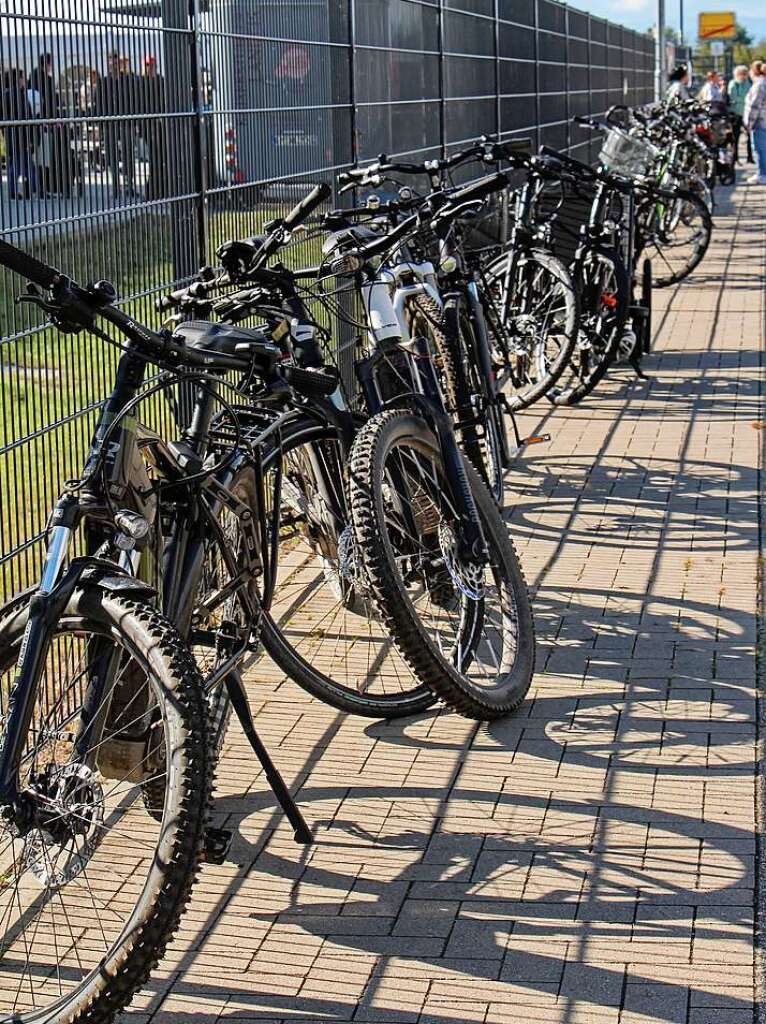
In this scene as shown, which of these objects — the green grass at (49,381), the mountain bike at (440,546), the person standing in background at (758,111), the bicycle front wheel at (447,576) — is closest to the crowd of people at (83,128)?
the green grass at (49,381)

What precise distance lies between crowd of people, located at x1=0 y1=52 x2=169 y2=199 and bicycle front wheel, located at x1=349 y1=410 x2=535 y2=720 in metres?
1.13

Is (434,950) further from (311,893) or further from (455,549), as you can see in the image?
(455,549)

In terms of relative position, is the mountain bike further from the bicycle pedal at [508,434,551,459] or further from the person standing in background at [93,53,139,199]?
the bicycle pedal at [508,434,551,459]

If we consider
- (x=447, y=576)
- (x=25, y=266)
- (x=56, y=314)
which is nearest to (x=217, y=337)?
(x=56, y=314)

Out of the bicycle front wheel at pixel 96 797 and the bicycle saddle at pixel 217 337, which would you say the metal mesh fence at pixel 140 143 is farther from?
the bicycle front wheel at pixel 96 797

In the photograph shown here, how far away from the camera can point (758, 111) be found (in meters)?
26.8

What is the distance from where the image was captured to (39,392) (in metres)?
4.58

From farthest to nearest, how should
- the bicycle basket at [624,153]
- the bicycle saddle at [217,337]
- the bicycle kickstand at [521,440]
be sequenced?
the bicycle basket at [624,153]
the bicycle kickstand at [521,440]
the bicycle saddle at [217,337]

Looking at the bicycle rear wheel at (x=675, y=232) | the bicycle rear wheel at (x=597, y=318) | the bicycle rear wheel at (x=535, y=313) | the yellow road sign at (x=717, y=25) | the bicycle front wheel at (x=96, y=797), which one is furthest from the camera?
the yellow road sign at (x=717, y=25)

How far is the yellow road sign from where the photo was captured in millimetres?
72312

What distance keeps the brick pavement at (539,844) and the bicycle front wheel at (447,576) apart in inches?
Answer: 6.5

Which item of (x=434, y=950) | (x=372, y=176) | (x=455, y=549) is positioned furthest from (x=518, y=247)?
(x=434, y=950)

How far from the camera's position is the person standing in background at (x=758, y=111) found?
87.0 feet

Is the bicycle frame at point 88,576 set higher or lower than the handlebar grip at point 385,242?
lower
